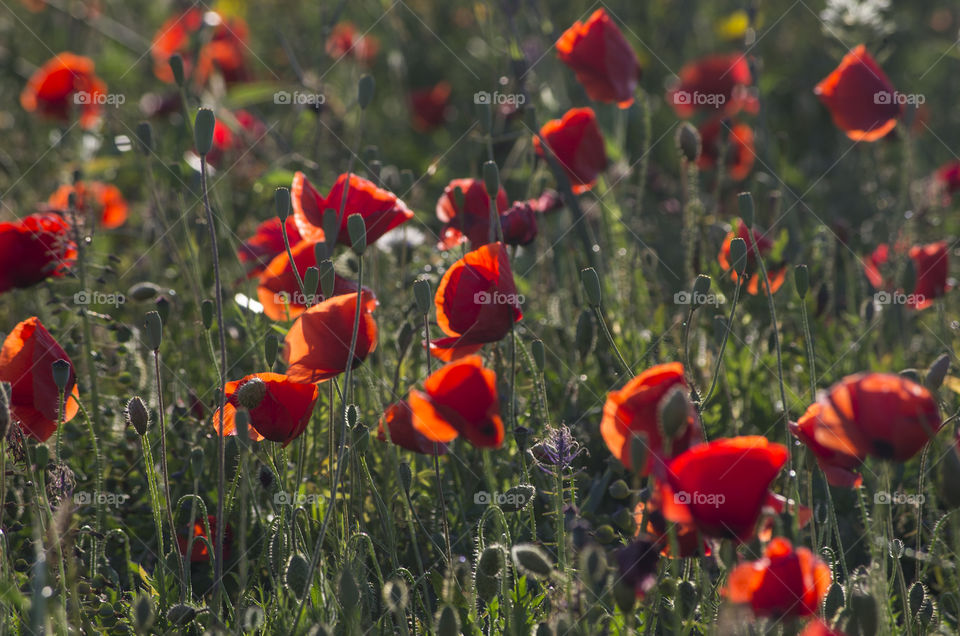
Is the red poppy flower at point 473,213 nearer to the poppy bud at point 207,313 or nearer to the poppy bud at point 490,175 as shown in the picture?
the poppy bud at point 490,175

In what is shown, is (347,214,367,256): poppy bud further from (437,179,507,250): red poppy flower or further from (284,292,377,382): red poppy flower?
(437,179,507,250): red poppy flower

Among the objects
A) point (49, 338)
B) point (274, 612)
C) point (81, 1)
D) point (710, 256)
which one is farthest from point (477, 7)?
point (81, 1)

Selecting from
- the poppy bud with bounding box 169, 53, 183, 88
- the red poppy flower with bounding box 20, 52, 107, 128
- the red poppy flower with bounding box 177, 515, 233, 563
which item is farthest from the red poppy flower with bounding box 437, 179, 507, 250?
the red poppy flower with bounding box 20, 52, 107, 128

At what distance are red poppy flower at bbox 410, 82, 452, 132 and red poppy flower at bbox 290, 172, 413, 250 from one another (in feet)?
7.36

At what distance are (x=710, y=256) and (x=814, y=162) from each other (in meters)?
0.99

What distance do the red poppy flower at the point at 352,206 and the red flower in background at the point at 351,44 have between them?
187cm

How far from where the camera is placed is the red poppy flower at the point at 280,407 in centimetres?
140

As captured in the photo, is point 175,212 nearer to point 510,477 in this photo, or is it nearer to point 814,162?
point 510,477

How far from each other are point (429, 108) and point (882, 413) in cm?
307

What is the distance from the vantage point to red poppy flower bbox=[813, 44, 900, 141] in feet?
7.15

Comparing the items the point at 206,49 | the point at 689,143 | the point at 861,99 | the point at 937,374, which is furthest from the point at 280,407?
the point at 206,49

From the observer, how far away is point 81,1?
14.8 feet

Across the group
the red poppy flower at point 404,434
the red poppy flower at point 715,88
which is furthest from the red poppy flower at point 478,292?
the red poppy flower at point 715,88

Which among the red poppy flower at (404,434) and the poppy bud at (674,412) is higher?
the poppy bud at (674,412)
